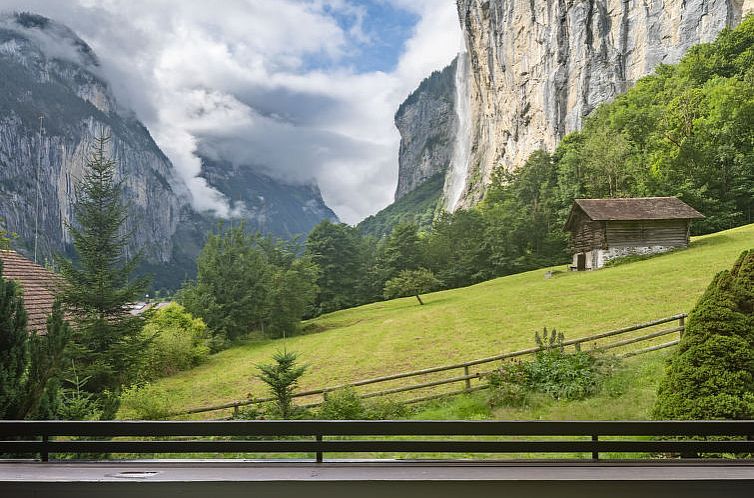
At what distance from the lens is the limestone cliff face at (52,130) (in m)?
61.9

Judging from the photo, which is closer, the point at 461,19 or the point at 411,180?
the point at 461,19

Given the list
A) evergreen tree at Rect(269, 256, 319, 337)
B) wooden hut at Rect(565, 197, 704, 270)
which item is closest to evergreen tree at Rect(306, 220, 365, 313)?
evergreen tree at Rect(269, 256, 319, 337)

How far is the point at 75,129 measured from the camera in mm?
76188

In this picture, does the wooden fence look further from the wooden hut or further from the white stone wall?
the wooden hut

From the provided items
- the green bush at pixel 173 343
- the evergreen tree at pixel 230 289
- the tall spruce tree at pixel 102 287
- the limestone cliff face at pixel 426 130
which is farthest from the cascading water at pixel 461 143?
the tall spruce tree at pixel 102 287

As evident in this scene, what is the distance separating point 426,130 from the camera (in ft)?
403

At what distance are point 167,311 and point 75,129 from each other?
7023 cm

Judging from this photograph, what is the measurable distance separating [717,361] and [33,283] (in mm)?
13264

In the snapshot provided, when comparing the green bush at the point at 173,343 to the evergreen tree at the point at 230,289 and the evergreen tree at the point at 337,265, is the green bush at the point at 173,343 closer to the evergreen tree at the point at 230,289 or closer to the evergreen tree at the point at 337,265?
the evergreen tree at the point at 230,289

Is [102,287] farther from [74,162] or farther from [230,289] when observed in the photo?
[74,162]

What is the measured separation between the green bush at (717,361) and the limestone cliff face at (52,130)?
51.1 meters

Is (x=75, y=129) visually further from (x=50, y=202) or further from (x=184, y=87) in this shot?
(x=184, y=87)

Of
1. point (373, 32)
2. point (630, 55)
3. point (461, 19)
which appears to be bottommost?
point (373, 32)

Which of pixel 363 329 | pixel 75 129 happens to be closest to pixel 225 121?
pixel 75 129
